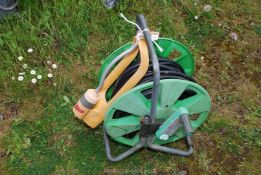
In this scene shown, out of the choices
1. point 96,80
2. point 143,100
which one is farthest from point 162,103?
point 96,80

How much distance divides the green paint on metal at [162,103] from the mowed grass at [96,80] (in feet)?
1.29

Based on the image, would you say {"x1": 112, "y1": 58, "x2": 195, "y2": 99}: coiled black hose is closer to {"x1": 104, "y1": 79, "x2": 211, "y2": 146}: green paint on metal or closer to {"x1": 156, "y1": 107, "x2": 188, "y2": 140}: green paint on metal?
{"x1": 104, "y1": 79, "x2": 211, "y2": 146}: green paint on metal

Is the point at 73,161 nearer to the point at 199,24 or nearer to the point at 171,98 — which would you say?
the point at 171,98

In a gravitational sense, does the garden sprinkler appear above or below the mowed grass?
above

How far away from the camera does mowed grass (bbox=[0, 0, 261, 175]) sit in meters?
3.41

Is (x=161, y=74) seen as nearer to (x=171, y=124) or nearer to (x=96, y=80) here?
(x=171, y=124)

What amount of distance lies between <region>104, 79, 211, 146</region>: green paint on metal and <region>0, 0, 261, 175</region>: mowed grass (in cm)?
39

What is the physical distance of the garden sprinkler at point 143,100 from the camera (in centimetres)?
281

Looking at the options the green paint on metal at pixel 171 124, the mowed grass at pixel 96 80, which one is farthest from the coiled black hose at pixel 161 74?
the mowed grass at pixel 96 80

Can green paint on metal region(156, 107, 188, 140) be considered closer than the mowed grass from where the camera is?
Yes

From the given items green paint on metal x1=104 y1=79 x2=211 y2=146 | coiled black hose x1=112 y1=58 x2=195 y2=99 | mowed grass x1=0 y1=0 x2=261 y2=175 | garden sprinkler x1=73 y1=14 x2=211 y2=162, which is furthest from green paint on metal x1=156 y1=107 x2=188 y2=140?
mowed grass x1=0 y1=0 x2=261 y2=175

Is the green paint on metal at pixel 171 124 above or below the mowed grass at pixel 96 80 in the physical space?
above

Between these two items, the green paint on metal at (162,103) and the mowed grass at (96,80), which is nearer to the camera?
the green paint on metal at (162,103)

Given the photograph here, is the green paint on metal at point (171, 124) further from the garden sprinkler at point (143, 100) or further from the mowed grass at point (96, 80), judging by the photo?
the mowed grass at point (96, 80)
